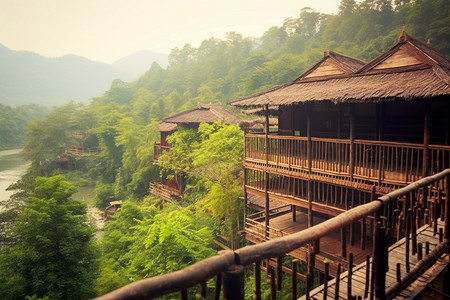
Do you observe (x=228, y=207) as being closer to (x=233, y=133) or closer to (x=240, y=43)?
(x=233, y=133)

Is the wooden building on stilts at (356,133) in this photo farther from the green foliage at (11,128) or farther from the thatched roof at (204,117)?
the green foliage at (11,128)

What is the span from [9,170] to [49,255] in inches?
1787

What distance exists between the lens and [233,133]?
1702cm

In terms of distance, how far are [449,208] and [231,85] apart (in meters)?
52.8

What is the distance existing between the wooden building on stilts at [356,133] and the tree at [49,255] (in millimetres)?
7260

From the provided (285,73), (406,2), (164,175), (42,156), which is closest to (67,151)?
(42,156)

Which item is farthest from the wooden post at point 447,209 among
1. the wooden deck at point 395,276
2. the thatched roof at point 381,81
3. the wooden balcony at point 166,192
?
the wooden balcony at point 166,192

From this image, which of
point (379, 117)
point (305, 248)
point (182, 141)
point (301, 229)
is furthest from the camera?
point (182, 141)

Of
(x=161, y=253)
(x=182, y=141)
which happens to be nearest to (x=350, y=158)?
(x=161, y=253)

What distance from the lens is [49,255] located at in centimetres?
1119

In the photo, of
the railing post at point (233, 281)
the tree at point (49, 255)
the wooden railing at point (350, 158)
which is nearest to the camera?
the railing post at point (233, 281)

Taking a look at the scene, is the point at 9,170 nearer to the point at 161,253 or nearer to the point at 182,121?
the point at 182,121

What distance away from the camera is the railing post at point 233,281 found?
174 cm

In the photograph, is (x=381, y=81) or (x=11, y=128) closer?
(x=381, y=81)
